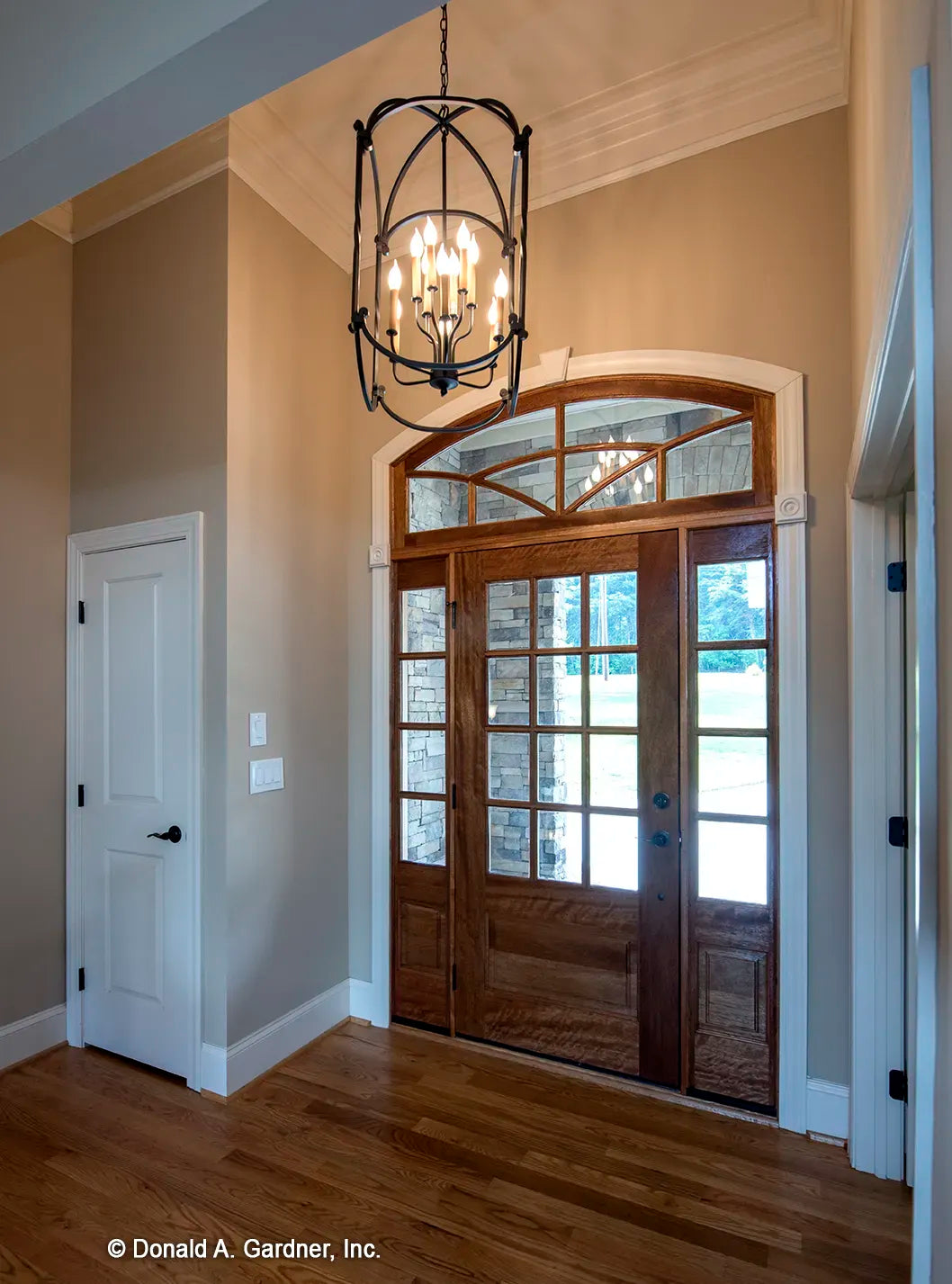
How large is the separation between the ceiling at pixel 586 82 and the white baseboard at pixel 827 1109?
10.9 ft

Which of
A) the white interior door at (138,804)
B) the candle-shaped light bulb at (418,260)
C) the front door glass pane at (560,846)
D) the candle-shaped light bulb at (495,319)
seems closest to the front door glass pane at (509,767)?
the front door glass pane at (560,846)

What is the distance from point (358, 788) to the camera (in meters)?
3.37

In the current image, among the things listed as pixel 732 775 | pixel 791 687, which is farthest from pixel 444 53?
pixel 732 775

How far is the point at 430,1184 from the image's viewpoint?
87.8 inches

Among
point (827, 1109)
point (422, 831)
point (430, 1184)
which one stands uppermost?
point (422, 831)

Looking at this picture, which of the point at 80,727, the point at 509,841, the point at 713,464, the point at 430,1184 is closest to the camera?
the point at 430,1184

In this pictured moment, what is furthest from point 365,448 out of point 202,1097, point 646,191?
point 202,1097

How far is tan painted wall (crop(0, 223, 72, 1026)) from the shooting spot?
2.96m

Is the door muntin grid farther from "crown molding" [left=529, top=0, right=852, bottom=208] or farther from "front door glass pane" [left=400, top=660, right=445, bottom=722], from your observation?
"crown molding" [left=529, top=0, right=852, bottom=208]

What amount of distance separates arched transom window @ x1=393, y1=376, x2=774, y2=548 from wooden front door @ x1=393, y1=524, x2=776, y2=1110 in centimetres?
14

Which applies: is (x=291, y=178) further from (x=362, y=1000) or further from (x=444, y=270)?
(x=362, y=1000)

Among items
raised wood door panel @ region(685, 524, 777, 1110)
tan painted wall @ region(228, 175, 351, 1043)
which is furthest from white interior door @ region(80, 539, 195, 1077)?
raised wood door panel @ region(685, 524, 777, 1110)

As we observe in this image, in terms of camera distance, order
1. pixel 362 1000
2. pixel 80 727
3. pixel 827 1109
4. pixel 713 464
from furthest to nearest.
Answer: pixel 362 1000 → pixel 80 727 → pixel 713 464 → pixel 827 1109

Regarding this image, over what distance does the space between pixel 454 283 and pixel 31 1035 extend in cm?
330
